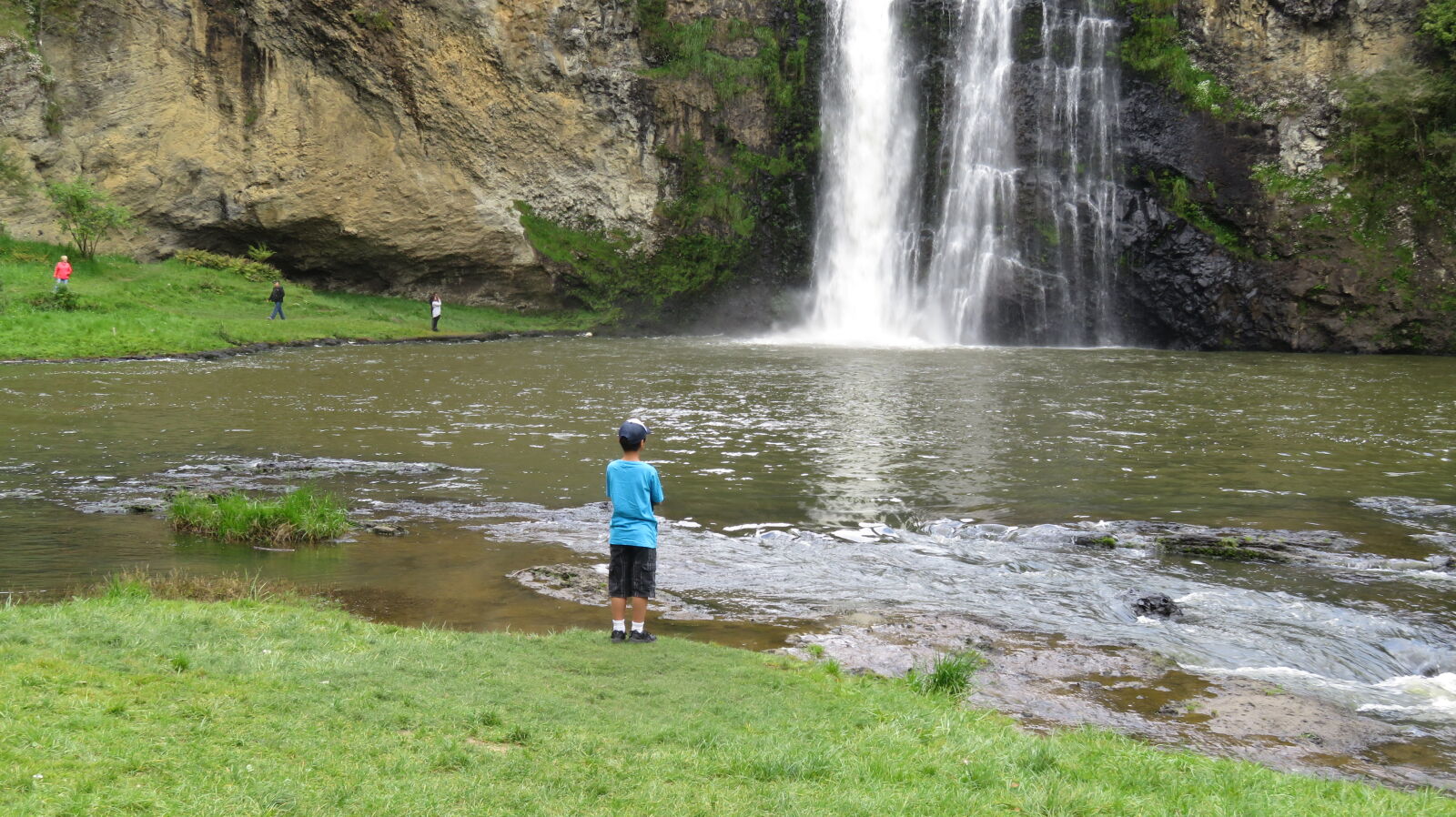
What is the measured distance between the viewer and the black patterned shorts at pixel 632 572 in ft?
28.5

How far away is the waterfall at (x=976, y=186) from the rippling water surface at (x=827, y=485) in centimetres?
1343

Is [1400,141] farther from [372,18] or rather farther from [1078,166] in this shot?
[372,18]

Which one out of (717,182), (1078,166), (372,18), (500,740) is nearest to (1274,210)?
(1078,166)

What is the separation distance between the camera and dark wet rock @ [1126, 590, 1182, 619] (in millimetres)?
10266

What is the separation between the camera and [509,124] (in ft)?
157

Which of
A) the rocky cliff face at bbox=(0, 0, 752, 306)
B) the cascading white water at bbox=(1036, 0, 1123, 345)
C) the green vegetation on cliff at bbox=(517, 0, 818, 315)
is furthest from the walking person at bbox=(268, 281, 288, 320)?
the cascading white water at bbox=(1036, 0, 1123, 345)

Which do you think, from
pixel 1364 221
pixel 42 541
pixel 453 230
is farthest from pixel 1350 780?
pixel 453 230

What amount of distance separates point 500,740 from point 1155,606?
6.83 m

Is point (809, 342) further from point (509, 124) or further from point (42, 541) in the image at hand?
point (42, 541)

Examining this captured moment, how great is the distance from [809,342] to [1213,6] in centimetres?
2144

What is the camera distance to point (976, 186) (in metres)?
45.2

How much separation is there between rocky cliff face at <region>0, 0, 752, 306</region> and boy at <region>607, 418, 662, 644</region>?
3940 cm

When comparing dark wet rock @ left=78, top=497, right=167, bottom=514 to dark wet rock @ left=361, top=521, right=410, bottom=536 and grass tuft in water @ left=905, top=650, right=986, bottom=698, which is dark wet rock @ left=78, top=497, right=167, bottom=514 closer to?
dark wet rock @ left=361, top=521, right=410, bottom=536

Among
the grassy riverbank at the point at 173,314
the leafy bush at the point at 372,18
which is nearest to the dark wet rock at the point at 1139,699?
the grassy riverbank at the point at 173,314
